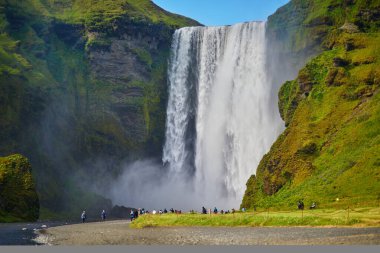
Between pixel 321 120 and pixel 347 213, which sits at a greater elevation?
pixel 321 120

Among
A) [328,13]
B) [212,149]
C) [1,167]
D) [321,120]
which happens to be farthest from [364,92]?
[1,167]

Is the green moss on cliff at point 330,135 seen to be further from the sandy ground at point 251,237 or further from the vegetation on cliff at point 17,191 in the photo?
the vegetation on cliff at point 17,191

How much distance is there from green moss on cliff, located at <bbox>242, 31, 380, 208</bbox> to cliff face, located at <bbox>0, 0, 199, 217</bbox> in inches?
2029

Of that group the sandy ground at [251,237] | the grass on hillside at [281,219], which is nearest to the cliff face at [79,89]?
the grass on hillside at [281,219]

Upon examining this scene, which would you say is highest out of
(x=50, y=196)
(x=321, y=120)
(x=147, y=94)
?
(x=147, y=94)

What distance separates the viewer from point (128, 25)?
166500mm

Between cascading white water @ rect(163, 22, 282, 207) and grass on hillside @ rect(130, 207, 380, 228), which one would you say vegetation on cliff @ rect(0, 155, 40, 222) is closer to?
grass on hillside @ rect(130, 207, 380, 228)

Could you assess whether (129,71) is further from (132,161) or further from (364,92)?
(364,92)

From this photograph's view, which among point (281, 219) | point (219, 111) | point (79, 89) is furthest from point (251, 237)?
point (79, 89)

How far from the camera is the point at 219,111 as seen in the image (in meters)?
144

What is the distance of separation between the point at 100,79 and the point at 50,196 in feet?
132

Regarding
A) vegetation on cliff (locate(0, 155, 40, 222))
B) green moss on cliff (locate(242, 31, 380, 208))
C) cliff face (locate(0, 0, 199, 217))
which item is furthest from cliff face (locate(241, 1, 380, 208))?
cliff face (locate(0, 0, 199, 217))

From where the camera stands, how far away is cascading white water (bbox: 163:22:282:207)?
433ft

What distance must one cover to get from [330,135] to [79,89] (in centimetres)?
8170
